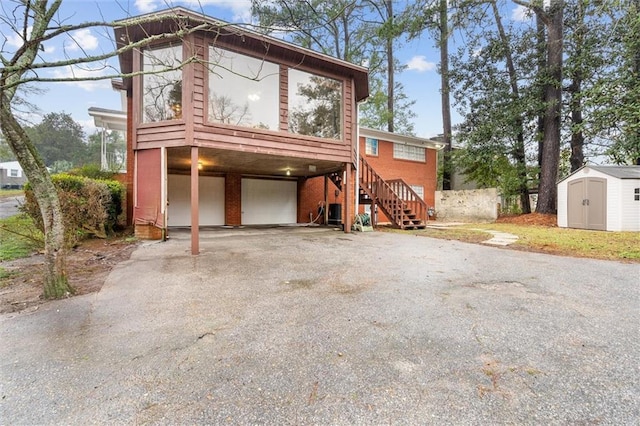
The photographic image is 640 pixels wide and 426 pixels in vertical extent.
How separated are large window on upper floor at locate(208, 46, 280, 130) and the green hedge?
3283 mm

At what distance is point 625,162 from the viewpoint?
1237 centimetres

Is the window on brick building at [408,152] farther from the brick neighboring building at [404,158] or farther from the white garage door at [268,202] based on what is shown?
the white garage door at [268,202]

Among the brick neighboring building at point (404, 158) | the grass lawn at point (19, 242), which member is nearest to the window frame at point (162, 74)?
the grass lawn at point (19, 242)

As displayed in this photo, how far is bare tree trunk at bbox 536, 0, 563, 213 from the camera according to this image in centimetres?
1328

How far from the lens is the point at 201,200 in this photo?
1169 cm

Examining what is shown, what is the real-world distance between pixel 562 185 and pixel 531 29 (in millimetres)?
8098

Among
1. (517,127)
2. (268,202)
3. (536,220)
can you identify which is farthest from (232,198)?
(517,127)

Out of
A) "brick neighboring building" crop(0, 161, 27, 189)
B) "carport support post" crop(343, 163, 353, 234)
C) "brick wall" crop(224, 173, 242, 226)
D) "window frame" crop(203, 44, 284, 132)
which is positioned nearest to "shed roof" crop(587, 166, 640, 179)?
"carport support post" crop(343, 163, 353, 234)

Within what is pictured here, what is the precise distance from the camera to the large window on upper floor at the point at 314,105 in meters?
7.95

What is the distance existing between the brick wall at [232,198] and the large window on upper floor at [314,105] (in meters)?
5.03

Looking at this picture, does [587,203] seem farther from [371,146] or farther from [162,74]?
[162,74]

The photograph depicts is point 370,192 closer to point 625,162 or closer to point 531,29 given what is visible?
point 625,162

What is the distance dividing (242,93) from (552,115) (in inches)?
556

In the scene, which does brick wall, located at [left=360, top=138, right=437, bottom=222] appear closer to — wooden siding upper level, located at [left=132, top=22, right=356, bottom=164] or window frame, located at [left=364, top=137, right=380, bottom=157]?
window frame, located at [left=364, top=137, right=380, bottom=157]
